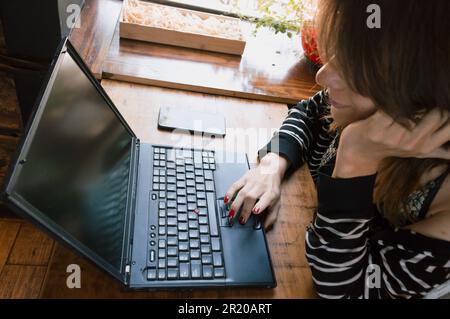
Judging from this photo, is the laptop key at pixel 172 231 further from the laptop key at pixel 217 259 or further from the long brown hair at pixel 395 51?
the long brown hair at pixel 395 51

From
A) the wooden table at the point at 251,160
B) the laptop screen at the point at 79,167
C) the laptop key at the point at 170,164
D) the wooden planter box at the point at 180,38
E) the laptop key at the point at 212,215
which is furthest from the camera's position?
the wooden planter box at the point at 180,38

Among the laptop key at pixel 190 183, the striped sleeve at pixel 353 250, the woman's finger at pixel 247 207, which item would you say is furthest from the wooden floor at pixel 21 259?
the striped sleeve at pixel 353 250

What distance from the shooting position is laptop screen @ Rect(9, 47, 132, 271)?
49 centimetres

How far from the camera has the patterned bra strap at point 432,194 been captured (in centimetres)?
68

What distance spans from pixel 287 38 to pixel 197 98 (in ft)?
1.84

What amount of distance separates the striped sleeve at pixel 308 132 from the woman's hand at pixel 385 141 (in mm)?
245

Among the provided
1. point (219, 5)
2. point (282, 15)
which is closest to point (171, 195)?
point (282, 15)

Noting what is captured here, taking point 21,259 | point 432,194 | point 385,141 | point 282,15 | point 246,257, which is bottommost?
point 21,259

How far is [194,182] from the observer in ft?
2.66

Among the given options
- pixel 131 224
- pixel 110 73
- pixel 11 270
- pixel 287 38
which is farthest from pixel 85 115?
pixel 287 38

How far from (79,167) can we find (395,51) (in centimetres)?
52

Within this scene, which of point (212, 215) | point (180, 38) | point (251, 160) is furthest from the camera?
point (180, 38)

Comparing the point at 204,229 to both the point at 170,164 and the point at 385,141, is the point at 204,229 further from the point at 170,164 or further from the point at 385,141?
the point at 385,141

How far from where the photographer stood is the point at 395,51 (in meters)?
0.55
